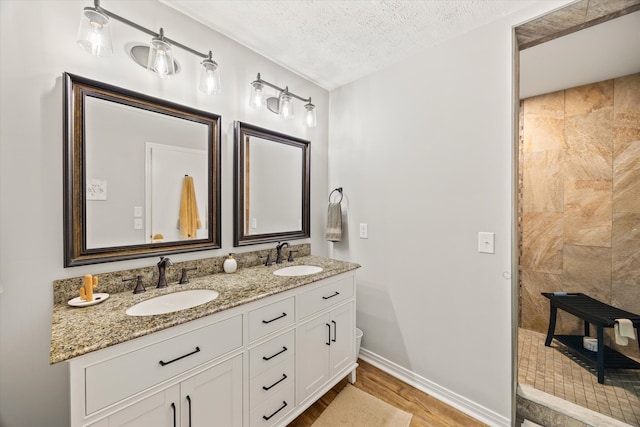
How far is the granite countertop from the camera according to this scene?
854 mm

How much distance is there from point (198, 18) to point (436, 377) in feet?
9.43

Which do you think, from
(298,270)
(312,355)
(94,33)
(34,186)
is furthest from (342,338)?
(94,33)

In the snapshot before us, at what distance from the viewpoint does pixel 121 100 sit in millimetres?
1347

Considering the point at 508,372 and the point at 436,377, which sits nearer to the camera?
the point at 508,372

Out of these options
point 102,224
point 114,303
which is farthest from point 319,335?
point 102,224

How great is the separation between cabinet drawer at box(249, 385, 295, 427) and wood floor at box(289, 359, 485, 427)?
258 millimetres

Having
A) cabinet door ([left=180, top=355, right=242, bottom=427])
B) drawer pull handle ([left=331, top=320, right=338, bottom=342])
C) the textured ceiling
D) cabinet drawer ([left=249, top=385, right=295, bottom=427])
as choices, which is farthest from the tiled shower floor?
the textured ceiling

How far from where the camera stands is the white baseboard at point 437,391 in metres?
1.60

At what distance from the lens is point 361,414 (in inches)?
65.7

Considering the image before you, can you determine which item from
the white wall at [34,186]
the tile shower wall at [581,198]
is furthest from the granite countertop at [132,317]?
the tile shower wall at [581,198]

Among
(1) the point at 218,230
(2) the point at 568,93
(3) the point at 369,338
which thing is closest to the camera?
(1) the point at 218,230

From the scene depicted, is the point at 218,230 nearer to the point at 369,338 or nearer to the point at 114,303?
the point at 114,303

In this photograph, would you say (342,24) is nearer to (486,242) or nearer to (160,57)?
(160,57)

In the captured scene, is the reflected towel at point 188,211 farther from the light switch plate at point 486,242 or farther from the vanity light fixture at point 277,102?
the light switch plate at point 486,242
